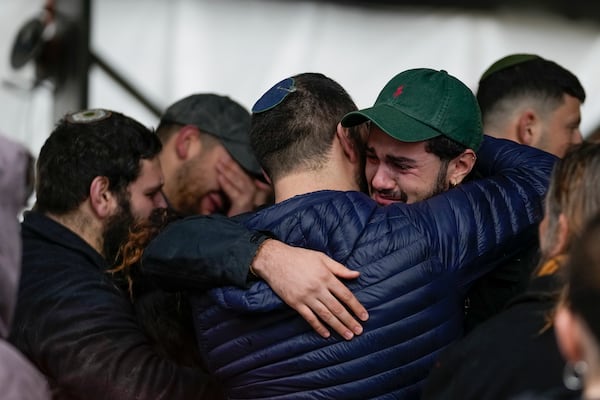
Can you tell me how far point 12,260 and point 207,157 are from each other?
1969 mm

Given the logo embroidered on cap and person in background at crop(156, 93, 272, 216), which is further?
person in background at crop(156, 93, 272, 216)

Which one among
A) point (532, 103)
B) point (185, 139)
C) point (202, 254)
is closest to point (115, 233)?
point (202, 254)

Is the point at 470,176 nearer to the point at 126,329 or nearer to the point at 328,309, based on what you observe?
A: the point at 328,309

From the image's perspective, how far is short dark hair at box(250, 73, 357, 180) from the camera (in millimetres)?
2488

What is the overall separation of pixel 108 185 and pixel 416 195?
3.18 feet

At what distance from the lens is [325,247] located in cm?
239

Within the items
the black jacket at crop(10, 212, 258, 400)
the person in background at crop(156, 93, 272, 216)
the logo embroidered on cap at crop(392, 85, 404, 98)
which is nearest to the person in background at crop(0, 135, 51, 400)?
the black jacket at crop(10, 212, 258, 400)

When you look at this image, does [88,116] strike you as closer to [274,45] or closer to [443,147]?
[443,147]

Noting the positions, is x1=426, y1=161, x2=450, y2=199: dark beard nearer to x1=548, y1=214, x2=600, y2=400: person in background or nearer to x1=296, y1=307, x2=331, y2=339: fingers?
x1=296, y1=307, x2=331, y2=339: fingers

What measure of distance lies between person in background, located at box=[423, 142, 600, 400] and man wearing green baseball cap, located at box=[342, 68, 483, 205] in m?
0.50

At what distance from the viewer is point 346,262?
2369 mm

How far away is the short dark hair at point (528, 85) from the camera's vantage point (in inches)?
135

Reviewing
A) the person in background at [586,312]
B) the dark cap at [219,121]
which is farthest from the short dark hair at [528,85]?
the person in background at [586,312]

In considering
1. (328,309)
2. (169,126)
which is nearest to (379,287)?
(328,309)
